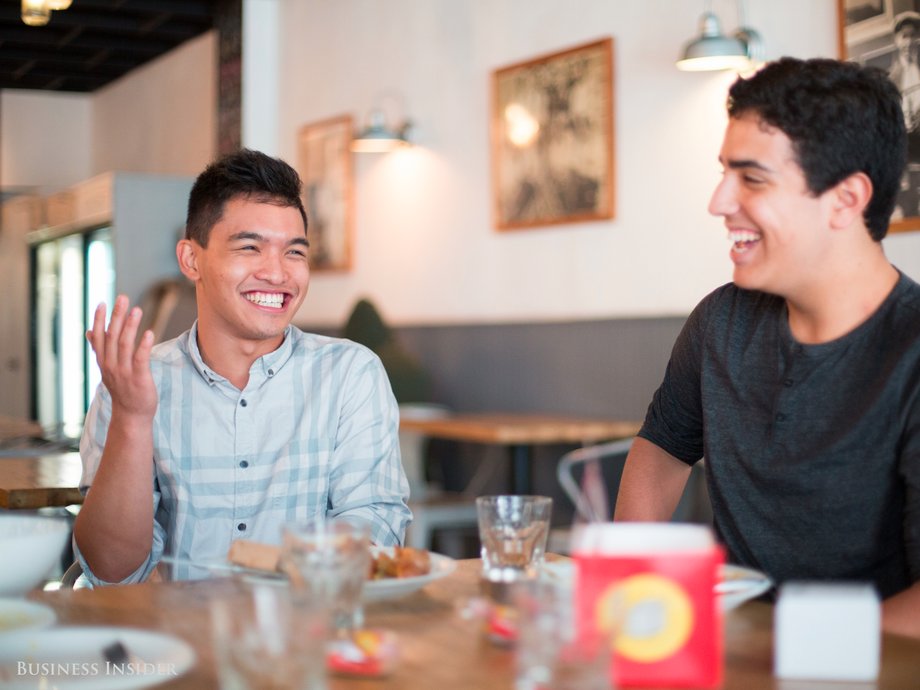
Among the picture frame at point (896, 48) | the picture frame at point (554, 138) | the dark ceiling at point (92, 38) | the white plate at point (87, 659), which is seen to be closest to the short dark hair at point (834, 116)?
the white plate at point (87, 659)

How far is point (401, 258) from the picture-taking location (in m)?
6.62

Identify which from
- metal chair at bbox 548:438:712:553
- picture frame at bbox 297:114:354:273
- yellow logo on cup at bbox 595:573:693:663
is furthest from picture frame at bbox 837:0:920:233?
picture frame at bbox 297:114:354:273

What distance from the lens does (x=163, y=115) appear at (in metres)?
9.66

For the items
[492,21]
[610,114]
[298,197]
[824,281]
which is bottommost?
[824,281]

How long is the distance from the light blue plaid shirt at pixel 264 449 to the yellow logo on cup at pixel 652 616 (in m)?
1.04

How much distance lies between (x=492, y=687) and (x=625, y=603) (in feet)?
0.46

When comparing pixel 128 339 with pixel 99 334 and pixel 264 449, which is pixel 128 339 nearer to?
pixel 99 334

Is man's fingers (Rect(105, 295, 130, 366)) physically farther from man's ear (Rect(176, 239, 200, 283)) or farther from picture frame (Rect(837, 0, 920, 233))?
picture frame (Rect(837, 0, 920, 233))

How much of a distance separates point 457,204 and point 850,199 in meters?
4.47

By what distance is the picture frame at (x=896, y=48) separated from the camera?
3.83 meters

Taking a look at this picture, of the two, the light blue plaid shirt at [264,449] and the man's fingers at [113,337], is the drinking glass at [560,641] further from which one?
the light blue plaid shirt at [264,449]

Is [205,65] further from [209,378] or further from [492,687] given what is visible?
[492,687]

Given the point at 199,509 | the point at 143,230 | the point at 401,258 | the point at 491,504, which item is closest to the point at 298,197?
the point at 199,509

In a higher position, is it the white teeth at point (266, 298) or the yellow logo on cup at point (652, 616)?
the white teeth at point (266, 298)
